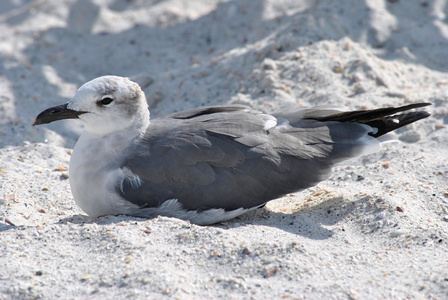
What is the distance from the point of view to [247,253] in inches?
141

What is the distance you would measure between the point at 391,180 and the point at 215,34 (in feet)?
13.1

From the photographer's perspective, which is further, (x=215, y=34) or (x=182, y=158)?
(x=215, y=34)

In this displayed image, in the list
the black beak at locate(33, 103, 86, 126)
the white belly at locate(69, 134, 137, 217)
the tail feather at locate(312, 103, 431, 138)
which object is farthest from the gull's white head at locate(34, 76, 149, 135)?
the tail feather at locate(312, 103, 431, 138)

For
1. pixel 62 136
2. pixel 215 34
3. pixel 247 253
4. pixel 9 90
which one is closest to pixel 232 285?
pixel 247 253

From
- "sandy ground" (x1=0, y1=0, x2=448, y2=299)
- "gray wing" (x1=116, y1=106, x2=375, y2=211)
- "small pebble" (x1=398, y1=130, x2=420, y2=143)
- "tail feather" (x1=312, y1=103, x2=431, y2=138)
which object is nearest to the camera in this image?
"sandy ground" (x1=0, y1=0, x2=448, y2=299)

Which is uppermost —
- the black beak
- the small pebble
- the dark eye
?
the dark eye

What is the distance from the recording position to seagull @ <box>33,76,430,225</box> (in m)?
4.21

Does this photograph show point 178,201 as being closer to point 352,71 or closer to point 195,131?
point 195,131

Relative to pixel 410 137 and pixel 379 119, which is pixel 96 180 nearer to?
pixel 379 119

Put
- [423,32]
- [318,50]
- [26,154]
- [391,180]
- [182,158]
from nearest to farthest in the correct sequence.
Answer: [182,158]
[391,180]
[26,154]
[318,50]
[423,32]

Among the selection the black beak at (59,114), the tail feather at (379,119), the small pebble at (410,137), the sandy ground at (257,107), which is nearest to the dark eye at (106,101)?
the black beak at (59,114)

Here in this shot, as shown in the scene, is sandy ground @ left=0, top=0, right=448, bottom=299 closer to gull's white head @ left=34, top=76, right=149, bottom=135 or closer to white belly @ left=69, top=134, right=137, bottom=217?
white belly @ left=69, top=134, right=137, bottom=217

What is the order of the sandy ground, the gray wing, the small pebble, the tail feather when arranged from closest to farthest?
1. the sandy ground
2. the gray wing
3. the tail feather
4. the small pebble

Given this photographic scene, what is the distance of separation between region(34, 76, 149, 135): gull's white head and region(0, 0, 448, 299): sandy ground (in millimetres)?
716
